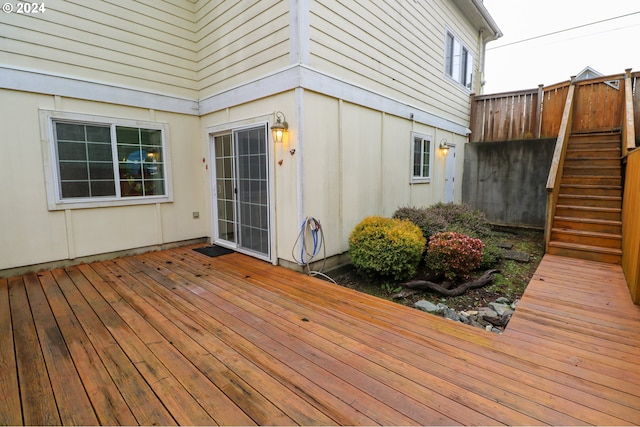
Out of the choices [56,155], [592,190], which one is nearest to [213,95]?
[56,155]

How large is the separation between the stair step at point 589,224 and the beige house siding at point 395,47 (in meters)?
3.49

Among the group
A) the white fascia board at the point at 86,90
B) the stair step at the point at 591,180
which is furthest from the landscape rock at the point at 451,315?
the white fascia board at the point at 86,90

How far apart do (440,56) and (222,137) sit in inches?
221

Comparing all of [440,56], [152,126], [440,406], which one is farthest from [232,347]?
[440,56]

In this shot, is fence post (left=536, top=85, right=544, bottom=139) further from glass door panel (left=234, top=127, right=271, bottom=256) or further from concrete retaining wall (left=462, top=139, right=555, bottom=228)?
glass door panel (left=234, top=127, right=271, bottom=256)

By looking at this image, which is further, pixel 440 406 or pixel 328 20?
pixel 328 20

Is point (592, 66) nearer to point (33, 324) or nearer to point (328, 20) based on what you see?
point (328, 20)

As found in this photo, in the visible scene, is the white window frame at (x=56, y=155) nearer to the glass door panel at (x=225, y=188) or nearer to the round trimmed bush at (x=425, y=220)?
the glass door panel at (x=225, y=188)

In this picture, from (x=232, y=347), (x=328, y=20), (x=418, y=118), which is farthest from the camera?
(x=418, y=118)

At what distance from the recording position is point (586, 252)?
4.48 meters

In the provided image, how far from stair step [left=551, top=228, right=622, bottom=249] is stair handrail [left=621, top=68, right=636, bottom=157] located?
1548 mm

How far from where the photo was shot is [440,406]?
1.76m

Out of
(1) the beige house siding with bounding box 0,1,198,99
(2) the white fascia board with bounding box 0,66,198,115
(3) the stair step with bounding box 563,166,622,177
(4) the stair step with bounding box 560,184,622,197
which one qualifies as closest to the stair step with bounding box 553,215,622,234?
(4) the stair step with bounding box 560,184,622,197

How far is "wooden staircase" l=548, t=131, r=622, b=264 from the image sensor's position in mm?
4492
